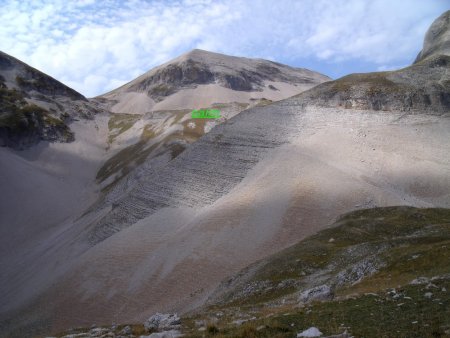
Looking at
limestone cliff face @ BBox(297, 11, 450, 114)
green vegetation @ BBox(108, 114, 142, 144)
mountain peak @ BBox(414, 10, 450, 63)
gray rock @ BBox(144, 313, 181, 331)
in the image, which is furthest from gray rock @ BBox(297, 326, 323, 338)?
green vegetation @ BBox(108, 114, 142, 144)

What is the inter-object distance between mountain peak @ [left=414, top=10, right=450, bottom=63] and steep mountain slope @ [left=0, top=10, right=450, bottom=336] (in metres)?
19.2

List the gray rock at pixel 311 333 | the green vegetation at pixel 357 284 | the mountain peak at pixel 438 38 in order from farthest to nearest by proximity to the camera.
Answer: the mountain peak at pixel 438 38, the green vegetation at pixel 357 284, the gray rock at pixel 311 333

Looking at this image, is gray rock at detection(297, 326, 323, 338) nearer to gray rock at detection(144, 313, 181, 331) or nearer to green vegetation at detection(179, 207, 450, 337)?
green vegetation at detection(179, 207, 450, 337)

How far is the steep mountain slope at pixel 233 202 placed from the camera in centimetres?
5234

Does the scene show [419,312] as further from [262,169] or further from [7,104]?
[7,104]

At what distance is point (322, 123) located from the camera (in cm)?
7794

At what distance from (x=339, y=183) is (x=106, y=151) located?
116 metres

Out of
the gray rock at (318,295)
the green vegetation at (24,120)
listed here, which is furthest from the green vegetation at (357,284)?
the green vegetation at (24,120)

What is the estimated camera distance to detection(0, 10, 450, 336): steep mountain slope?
52.3 meters

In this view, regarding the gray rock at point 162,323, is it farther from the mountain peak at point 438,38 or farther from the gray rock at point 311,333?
the mountain peak at point 438,38

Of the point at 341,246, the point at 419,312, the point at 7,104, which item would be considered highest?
the point at 7,104

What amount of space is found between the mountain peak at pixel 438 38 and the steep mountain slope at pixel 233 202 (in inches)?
756

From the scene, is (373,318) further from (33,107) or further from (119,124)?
(119,124)

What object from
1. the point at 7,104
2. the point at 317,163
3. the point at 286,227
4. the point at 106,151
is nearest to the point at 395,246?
the point at 286,227
